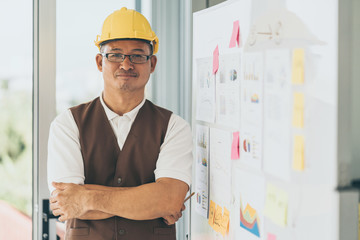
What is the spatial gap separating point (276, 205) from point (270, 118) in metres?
0.27

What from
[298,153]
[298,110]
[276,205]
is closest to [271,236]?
[276,205]

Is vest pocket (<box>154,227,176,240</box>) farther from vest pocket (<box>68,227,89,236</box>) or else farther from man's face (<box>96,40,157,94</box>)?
man's face (<box>96,40,157,94</box>)

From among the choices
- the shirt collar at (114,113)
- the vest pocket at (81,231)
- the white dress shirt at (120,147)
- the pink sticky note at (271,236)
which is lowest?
the vest pocket at (81,231)

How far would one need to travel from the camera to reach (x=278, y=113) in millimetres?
1364

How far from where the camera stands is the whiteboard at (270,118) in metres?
1.18

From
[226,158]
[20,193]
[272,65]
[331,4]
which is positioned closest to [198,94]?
[226,158]

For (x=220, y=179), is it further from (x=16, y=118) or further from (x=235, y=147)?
(x=16, y=118)

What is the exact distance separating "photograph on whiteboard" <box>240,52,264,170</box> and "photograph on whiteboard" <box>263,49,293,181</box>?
0.13ft

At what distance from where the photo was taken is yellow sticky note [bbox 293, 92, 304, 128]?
1.25 m

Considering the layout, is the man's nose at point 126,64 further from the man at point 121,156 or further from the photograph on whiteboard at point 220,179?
the photograph on whiteboard at point 220,179

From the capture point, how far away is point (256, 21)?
1515 mm

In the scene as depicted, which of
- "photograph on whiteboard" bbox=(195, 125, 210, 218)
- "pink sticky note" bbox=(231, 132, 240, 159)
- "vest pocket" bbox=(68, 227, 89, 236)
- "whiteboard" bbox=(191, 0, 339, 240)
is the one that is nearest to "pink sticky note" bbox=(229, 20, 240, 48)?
"whiteboard" bbox=(191, 0, 339, 240)

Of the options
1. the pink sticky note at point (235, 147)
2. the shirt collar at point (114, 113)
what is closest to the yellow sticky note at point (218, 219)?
the pink sticky note at point (235, 147)

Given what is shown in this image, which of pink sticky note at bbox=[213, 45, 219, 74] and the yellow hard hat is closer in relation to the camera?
pink sticky note at bbox=[213, 45, 219, 74]
